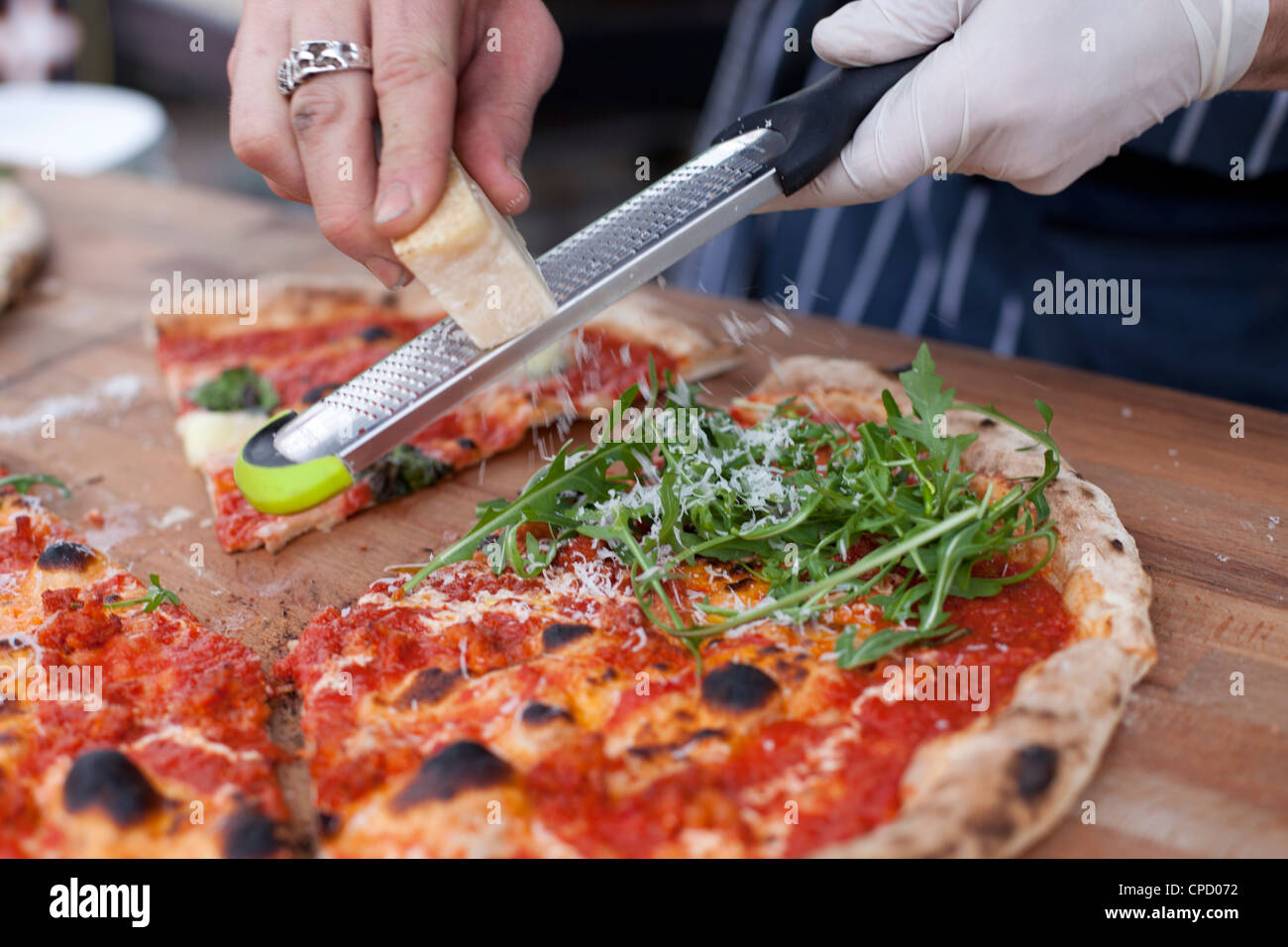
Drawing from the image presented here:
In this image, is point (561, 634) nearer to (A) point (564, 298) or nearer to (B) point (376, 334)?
(A) point (564, 298)

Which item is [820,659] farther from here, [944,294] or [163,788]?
[944,294]

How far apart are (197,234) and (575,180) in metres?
5.29

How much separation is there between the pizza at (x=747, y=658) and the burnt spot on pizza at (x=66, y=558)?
0.69 meters

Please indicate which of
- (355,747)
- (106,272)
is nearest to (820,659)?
(355,747)

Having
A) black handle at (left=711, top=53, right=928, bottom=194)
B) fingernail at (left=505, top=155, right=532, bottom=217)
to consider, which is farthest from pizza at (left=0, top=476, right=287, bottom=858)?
black handle at (left=711, top=53, right=928, bottom=194)

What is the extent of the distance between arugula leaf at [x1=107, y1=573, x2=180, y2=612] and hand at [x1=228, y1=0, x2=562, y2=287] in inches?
38.7

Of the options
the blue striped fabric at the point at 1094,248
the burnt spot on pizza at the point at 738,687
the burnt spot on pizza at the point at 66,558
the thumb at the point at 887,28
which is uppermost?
the thumb at the point at 887,28

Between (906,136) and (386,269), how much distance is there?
4.65ft

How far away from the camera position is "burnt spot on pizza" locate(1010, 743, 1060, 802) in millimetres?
2035

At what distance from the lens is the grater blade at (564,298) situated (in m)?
2.83

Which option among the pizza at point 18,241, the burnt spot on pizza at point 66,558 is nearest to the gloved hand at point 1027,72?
the burnt spot on pizza at point 66,558

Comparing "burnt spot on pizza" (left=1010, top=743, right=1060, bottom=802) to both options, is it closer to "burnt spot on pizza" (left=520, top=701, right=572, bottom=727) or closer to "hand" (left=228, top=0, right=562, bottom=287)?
"burnt spot on pizza" (left=520, top=701, right=572, bottom=727)

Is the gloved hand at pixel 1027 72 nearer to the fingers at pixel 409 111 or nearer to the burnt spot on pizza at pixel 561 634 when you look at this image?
the fingers at pixel 409 111

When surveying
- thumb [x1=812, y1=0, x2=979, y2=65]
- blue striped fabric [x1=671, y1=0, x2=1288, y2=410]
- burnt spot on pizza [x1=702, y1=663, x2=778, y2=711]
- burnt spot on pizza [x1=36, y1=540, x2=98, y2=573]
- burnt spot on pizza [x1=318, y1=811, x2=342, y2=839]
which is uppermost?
thumb [x1=812, y1=0, x2=979, y2=65]
